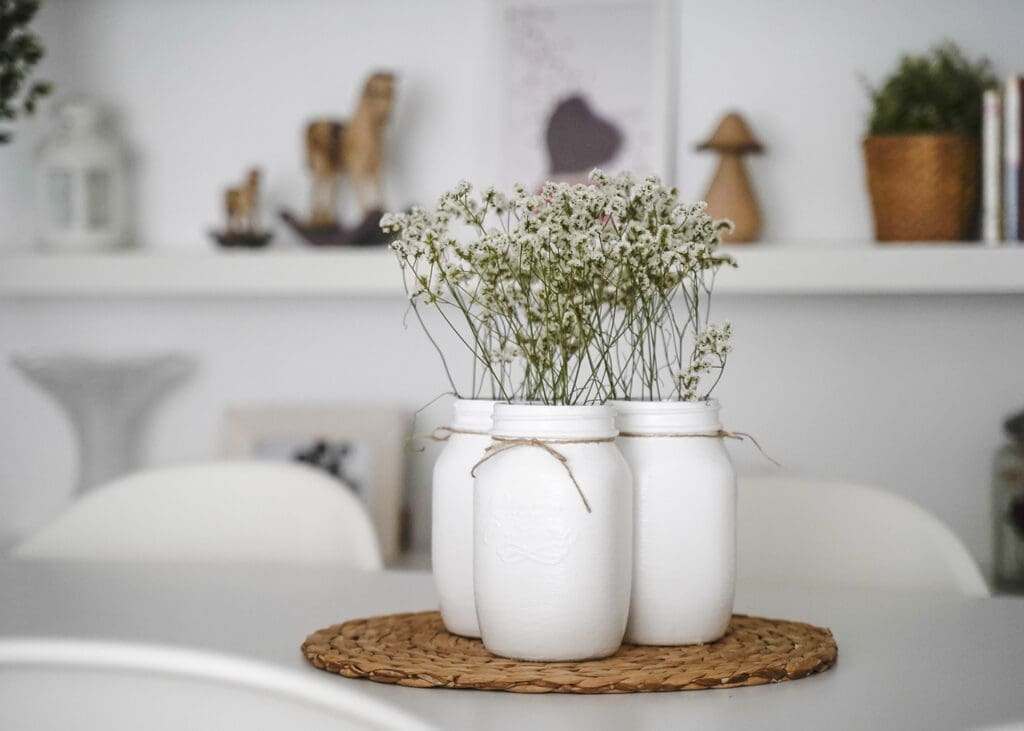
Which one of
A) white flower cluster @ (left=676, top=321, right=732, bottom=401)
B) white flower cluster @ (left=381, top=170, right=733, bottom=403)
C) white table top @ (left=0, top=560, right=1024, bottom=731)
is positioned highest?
white flower cluster @ (left=381, top=170, right=733, bottom=403)

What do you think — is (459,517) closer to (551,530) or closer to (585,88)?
(551,530)

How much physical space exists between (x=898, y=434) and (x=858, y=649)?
143 cm

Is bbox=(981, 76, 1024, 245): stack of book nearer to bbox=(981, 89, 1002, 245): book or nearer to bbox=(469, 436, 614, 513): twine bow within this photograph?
bbox=(981, 89, 1002, 245): book

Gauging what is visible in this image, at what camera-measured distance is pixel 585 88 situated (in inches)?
95.8

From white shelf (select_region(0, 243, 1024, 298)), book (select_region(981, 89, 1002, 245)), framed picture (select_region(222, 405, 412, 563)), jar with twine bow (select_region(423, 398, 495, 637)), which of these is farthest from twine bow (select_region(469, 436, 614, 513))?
framed picture (select_region(222, 405, 412, 563))

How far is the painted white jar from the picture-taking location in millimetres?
906

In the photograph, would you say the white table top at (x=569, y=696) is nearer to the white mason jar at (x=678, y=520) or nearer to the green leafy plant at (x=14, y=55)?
the white mason jar at (x=678, y=520)

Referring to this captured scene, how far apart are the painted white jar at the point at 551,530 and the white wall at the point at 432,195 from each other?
1.54 meters

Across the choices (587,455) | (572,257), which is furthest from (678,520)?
(572,257)

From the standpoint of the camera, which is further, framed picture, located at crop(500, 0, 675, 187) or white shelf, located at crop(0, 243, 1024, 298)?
framed picture, located at crop(500, 0, 675, 187)

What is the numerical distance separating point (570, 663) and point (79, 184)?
6.49ft

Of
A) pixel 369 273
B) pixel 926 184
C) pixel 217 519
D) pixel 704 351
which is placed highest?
pixel 926 184

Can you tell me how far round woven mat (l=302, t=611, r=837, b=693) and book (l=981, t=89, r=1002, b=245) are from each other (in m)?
1.26

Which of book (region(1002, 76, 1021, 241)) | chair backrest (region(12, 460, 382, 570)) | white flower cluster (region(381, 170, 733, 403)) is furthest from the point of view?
book (region(1002, 76, 1021, 241))
